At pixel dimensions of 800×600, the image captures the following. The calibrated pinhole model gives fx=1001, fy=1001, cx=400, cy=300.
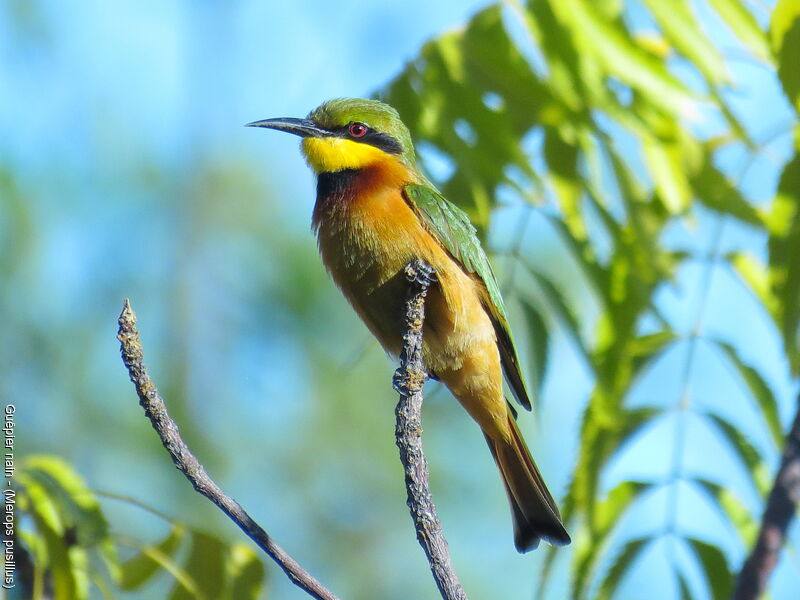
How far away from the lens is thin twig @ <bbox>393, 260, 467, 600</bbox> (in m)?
2.11

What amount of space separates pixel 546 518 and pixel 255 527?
164 centimetres

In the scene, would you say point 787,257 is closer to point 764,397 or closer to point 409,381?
point 764,397

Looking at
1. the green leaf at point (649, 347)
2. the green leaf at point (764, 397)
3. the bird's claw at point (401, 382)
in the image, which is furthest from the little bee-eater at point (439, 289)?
the green leaf at point (764, 397)

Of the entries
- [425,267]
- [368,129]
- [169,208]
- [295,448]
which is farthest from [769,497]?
[169,208]

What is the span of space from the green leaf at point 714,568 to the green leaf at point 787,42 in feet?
4.06

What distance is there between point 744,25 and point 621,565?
59.4 inches

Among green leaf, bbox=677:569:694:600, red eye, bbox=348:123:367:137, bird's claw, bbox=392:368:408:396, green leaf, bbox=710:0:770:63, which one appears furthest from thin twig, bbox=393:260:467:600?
red eye, bbox=348:123:367:137

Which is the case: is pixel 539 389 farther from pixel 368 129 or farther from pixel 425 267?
pixel 368 129

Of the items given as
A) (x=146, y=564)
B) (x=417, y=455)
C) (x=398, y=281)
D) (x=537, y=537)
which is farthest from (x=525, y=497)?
(x=146, y=564)

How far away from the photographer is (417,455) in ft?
7.70

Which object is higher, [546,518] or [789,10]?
[789,10]

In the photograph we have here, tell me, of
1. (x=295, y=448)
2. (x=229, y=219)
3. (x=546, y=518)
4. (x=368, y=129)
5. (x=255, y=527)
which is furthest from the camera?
(x=229, y=219)

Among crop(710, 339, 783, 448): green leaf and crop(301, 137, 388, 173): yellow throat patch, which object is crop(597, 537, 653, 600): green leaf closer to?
crop(710, 339, 783, 448): green leaf

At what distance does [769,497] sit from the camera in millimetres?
2549
